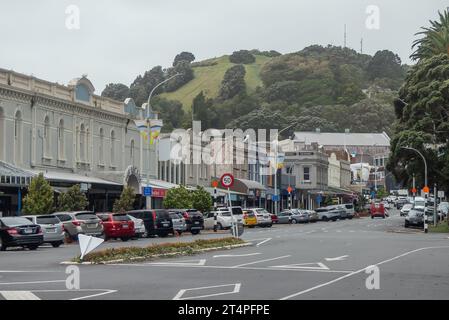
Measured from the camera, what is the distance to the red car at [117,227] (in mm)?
42406

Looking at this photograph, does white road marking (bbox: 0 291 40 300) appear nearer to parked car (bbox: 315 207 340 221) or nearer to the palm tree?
the palm tree

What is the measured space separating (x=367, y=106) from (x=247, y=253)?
161354mm

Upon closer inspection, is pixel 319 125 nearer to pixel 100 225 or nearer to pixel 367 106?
pixel 367 106

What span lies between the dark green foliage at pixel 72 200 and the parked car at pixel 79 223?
7.84 meters

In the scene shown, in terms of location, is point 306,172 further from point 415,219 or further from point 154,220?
point 154,220

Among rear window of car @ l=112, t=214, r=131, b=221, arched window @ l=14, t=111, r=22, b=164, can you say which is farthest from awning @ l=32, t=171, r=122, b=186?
rear window of car @ l=112, t=214, r=131, b=221

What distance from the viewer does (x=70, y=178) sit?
53656 mm

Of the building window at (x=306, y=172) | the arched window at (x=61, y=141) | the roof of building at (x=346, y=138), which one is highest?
the roof of building at (x=346, y=138)

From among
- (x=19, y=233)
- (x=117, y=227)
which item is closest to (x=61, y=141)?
(x=117, y=227)

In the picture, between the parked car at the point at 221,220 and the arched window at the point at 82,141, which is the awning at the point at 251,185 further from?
the arched window at the point at 82,141

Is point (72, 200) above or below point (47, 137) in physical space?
below

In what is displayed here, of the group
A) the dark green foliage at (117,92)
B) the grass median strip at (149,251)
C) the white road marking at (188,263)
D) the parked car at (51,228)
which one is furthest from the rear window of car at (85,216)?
the dark green foliage at (117,92)

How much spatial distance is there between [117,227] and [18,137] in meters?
12.1

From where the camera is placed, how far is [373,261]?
26.6 m
